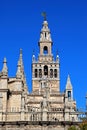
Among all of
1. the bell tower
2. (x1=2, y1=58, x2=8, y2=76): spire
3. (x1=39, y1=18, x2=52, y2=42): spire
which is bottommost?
→ (x1=2, y1=58, x2=8, y2=76): spire

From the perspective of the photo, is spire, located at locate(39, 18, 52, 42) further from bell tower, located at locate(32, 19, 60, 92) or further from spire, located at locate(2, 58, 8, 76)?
spire, located at locate(2, 58, 8, 76)

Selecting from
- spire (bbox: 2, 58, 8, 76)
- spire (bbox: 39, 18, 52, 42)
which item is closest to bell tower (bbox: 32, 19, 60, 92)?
spire (bbox: 39, 18, 52, 42)

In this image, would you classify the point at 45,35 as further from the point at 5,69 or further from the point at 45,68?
the point at 5,69

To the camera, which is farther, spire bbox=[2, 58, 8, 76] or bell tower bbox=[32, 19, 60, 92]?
bell tower bbox=[32, 19, 60, 92]

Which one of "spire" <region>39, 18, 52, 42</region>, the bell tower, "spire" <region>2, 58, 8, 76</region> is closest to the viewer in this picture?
"spire" <region>2, 58, 8, 76</region>

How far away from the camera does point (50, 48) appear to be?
94.6 meters

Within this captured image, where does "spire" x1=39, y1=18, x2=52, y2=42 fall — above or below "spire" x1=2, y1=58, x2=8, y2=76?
above

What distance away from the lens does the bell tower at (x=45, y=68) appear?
298 ft

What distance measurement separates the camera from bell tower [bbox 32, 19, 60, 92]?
90875mm

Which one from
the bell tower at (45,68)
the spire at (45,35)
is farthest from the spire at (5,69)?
the spire at (45,35)

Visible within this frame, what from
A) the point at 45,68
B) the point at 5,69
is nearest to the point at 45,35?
the point at 45,68

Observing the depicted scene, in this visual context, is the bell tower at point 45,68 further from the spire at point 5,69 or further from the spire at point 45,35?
the spire at point 5,69

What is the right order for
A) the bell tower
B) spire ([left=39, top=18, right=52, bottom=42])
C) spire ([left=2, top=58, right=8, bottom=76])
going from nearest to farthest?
spire ([left=2, top=58, right=8, bottom=76])
the bell tower
spire ([left=39, top=18, right=52, bottom=42])

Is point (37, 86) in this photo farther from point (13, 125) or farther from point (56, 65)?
point (13, 125)
